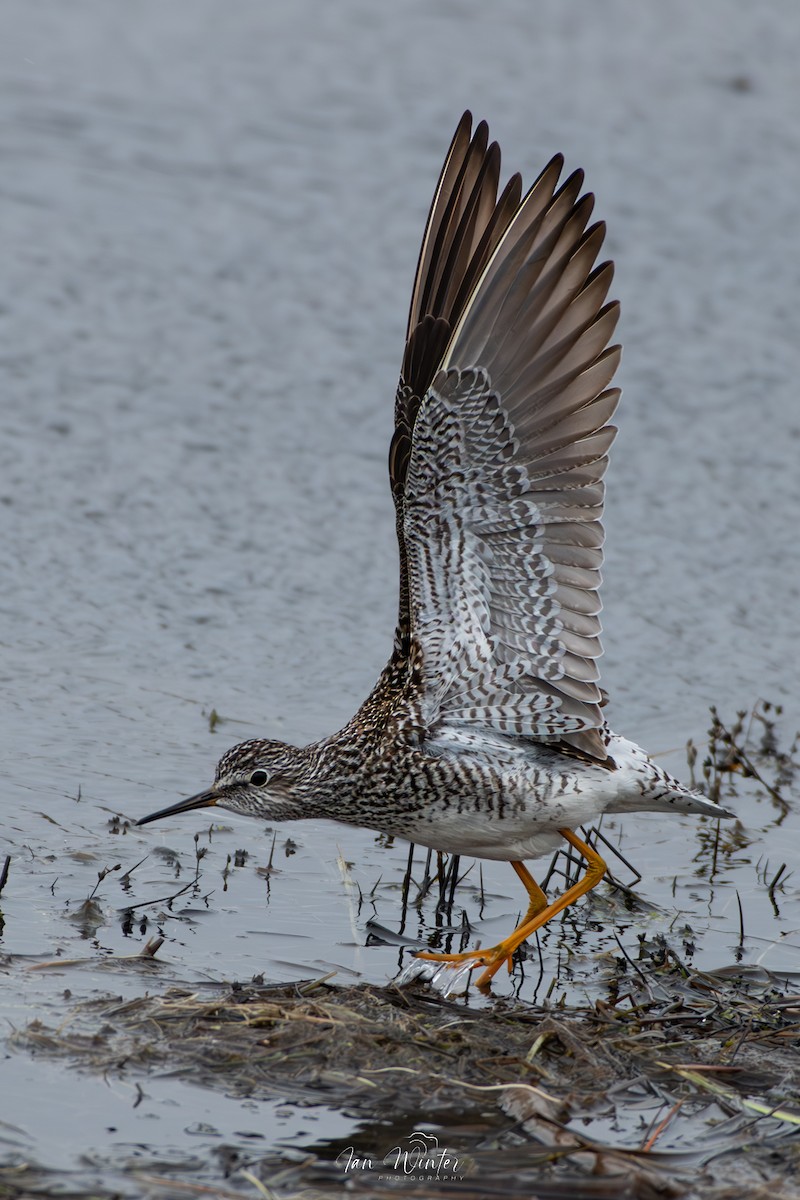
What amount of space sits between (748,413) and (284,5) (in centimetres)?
702

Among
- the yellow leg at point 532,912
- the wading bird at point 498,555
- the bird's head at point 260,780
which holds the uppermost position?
the wading bird at point 498,555

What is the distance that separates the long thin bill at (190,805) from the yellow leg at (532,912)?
115cm

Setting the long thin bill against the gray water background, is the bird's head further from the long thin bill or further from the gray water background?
the gray water background

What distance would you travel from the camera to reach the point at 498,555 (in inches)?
272

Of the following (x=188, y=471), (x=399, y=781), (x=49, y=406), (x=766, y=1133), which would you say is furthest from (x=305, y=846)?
(x=49, y=406)

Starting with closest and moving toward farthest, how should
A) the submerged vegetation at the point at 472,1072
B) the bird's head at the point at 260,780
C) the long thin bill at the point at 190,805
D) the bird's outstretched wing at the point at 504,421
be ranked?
1. the submerged vegetation at the point at 472,1072
2. the bird's outstretched wing at the point at 504,421
3. the long thin bill at the point at 190,805
4. the bird's head at the point at 260,780

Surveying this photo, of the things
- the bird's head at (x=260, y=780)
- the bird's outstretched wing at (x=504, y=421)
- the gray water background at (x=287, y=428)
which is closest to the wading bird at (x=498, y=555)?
the bird's outstretched wing at (x=504, y=421)

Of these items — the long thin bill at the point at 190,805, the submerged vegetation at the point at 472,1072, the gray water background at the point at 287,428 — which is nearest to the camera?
the submerged vegetation at the point at 472,1072

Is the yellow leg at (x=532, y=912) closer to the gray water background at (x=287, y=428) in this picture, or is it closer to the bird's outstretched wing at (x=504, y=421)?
the gray water background at (x=287, y=428)

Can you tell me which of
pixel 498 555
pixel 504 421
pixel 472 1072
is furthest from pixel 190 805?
A: pixel 504 421

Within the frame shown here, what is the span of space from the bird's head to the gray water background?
283 mm

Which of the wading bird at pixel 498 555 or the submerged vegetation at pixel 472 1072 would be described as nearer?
the submerged vegetation at pixel 472 1072

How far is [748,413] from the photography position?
1209cm

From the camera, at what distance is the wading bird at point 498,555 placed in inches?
265
